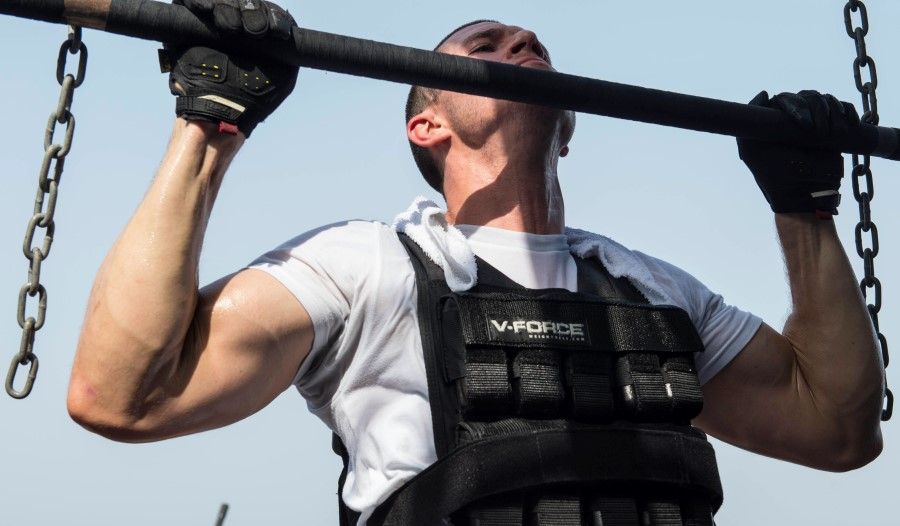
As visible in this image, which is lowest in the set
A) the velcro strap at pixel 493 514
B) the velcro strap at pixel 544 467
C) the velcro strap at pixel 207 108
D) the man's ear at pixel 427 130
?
the velcro strap at pixel 493 514

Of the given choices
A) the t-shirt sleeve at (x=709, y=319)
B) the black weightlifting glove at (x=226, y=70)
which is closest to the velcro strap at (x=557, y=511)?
the t-shirt sleeve at (x=709, y=319)

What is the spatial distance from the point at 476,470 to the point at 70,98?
52.1 inches

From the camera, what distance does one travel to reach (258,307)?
137 inches

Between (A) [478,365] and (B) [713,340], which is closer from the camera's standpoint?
(A) [478,365]

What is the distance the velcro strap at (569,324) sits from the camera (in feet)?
11.9

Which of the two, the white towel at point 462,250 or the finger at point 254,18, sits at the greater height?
the finger at point 254,18

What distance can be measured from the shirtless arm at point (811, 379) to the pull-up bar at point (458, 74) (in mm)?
380

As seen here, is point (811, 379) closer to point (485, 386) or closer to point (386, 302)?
point (485, 386)

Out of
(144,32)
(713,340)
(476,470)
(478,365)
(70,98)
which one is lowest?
(476,470)

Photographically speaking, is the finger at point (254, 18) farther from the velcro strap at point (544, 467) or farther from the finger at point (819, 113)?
the finger at point (819, 113)

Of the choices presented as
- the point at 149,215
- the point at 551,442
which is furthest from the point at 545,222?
the point at 149,215

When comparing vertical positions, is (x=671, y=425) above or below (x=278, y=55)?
below

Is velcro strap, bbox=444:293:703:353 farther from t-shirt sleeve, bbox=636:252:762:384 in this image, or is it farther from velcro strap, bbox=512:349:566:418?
t-shirt sleeve, bbox=636:252:762:384

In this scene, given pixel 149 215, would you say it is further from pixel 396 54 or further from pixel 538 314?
pixel 538 314
